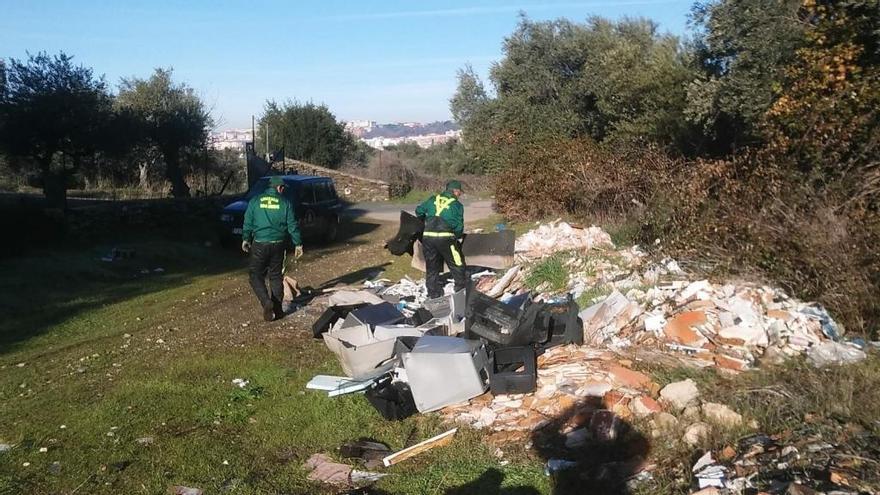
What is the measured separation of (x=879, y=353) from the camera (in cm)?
676

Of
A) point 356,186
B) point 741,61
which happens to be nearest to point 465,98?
point 356,186

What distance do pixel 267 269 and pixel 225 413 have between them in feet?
13.2

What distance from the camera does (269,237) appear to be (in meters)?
10.3

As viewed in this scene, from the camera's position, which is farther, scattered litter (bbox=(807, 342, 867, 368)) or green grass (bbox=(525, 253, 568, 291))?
green grass (bbox=(525, 253, 568, 291))

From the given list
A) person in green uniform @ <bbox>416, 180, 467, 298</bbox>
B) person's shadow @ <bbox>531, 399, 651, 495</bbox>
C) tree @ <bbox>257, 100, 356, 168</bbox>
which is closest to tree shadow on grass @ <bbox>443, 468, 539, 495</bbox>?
person's shadow @ <bbox>531, 399, 651, 495</bbox>

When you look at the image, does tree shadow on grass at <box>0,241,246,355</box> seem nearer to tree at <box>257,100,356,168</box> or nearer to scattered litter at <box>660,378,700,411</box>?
scattered litter at <box>660,378,700,411</box>

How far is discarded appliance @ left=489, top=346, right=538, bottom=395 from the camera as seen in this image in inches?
255

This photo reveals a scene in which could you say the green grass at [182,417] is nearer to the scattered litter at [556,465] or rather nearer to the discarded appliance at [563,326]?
the scattered litter at [556,465]

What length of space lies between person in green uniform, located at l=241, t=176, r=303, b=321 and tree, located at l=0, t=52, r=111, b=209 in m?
11.5

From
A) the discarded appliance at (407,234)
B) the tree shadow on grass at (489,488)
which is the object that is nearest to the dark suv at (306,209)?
the discarded appliance at (407,234)

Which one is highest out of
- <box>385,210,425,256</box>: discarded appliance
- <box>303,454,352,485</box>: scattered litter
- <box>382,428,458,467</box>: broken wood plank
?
<box>385,210,425,256</box>: discarded appliance

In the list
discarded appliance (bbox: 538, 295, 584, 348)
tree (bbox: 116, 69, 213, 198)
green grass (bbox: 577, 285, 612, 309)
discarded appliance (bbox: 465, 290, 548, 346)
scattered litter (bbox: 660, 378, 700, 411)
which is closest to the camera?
scattered litter (bbox: 660, 378, 700, 411)

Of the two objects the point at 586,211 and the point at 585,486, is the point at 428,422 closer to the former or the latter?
the point at 585,486

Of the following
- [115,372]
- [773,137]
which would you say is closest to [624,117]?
[773,137]
